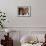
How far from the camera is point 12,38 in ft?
15.6

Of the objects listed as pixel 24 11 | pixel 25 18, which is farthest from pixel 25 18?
pixel 24 11

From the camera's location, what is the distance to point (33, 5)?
4.76 m

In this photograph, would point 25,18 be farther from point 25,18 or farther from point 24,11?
point 24,11

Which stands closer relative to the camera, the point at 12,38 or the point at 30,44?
the point at 30,44

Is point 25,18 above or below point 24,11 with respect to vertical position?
below

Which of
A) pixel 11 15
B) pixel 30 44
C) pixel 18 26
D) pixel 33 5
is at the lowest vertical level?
pixel 30 44

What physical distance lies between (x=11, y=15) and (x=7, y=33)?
62cm

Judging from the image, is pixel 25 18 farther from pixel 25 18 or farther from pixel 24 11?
pixel 24 11

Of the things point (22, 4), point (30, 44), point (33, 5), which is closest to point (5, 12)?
point (22, 4)

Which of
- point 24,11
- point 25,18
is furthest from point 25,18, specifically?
point 24,11

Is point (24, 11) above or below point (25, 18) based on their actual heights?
above

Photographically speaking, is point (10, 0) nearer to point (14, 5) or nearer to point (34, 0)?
point (14, 5)

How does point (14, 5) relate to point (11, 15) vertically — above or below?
above

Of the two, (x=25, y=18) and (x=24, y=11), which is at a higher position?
(x=24, y=11)
